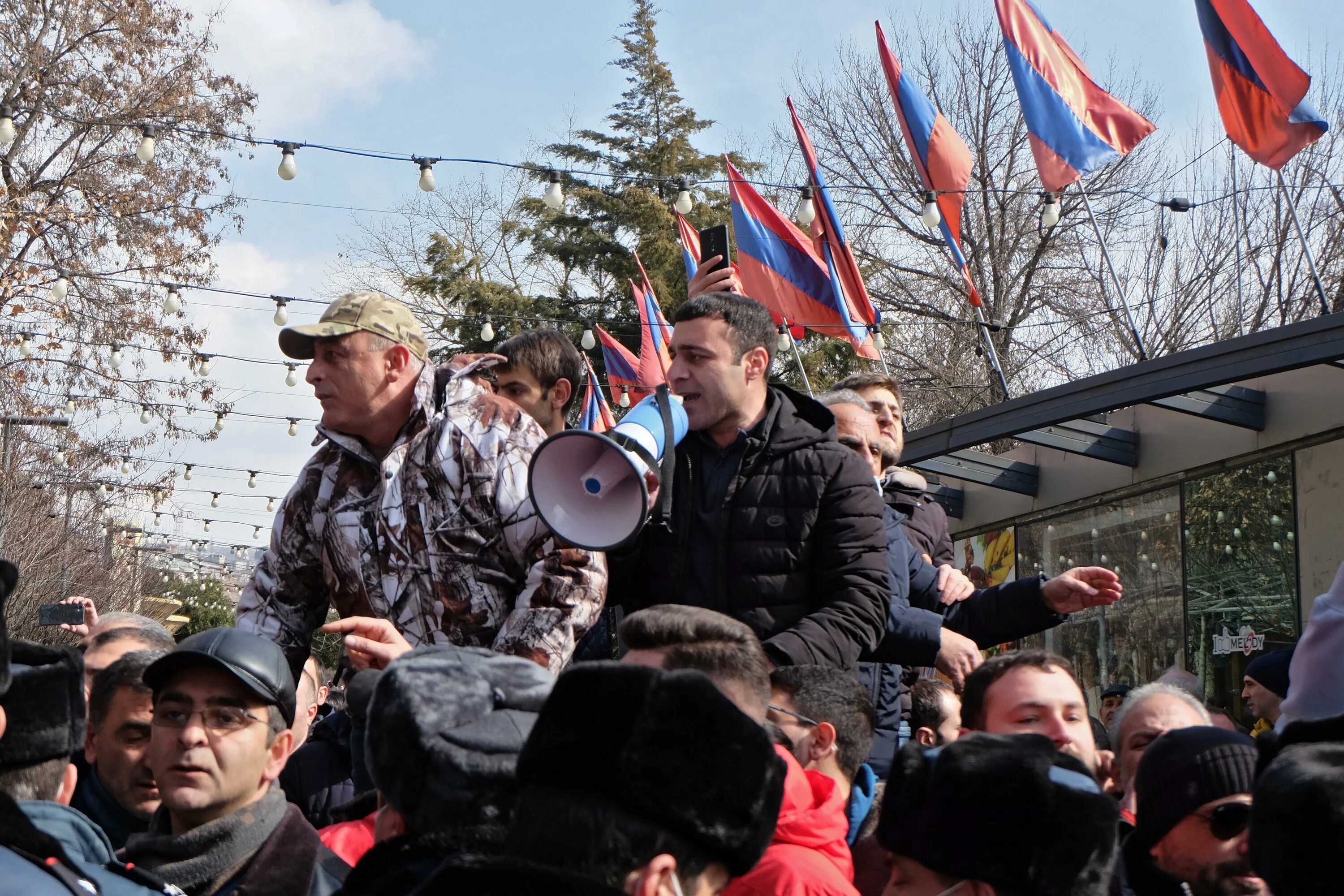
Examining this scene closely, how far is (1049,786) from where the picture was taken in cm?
246

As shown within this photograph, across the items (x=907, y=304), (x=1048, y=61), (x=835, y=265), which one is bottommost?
(x=835, y=265)

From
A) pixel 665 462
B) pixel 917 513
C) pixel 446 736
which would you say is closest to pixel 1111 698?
pixel 917 513

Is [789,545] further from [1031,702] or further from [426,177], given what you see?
[426,177]

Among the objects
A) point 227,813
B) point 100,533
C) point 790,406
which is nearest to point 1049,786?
point 227,813

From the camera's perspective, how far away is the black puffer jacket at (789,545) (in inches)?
159

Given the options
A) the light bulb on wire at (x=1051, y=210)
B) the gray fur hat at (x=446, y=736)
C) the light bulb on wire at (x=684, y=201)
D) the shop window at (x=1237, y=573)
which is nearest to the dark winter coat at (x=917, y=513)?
the gray fur hat at (x=446, y=736)

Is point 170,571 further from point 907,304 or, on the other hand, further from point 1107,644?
point 1107,644

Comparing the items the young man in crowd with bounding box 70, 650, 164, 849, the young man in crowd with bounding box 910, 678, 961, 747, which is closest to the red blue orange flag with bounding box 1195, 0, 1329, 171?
the young man in crowd with bounding box 910, 678, 961, 747

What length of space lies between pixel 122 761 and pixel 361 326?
135 centimetres

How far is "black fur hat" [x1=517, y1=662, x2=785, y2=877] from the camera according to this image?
186 centimetres

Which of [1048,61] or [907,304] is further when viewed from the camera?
[907,304]

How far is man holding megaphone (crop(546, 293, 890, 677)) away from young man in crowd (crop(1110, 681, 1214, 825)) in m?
0.86

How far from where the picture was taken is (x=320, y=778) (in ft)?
13.4

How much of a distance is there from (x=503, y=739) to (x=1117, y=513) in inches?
507
